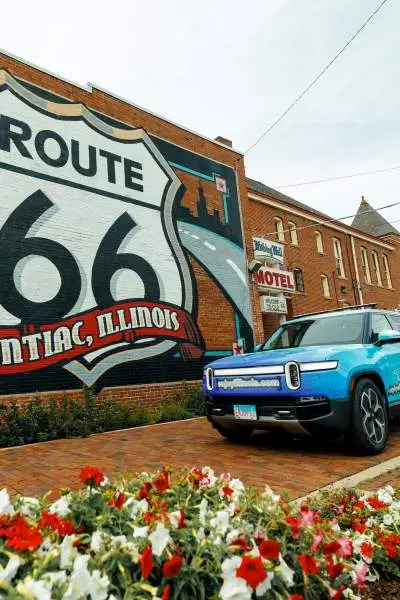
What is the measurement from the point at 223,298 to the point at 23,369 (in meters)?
5.87

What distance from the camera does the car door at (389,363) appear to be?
17.4 ft

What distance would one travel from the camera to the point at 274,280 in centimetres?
1413

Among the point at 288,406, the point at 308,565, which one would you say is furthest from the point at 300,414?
the point at 308,565

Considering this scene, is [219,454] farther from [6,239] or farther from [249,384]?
[6,239]

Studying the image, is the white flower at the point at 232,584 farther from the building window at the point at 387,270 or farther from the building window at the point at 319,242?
the building window at the point at 387,270

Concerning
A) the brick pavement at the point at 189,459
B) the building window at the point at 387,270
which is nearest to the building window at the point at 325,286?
the building window at the point at 387,270

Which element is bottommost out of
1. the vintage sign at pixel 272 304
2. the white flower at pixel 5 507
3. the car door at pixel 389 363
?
the white flower at pixel 5 507

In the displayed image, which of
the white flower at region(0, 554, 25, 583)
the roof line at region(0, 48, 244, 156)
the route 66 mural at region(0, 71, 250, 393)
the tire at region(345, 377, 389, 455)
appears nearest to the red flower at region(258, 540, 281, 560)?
the white flower at region(0, 554, 25, 583)

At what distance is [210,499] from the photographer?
6.40 ft

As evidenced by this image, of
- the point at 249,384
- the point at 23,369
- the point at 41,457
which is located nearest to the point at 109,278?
the point at 23,369

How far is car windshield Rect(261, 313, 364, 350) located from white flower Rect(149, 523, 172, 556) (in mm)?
4275

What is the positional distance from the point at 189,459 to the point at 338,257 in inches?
775

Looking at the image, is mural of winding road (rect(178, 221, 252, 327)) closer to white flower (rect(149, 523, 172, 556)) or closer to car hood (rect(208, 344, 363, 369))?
car hood (rect(208, 344, 363, 369))

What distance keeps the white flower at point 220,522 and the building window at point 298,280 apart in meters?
17.7
